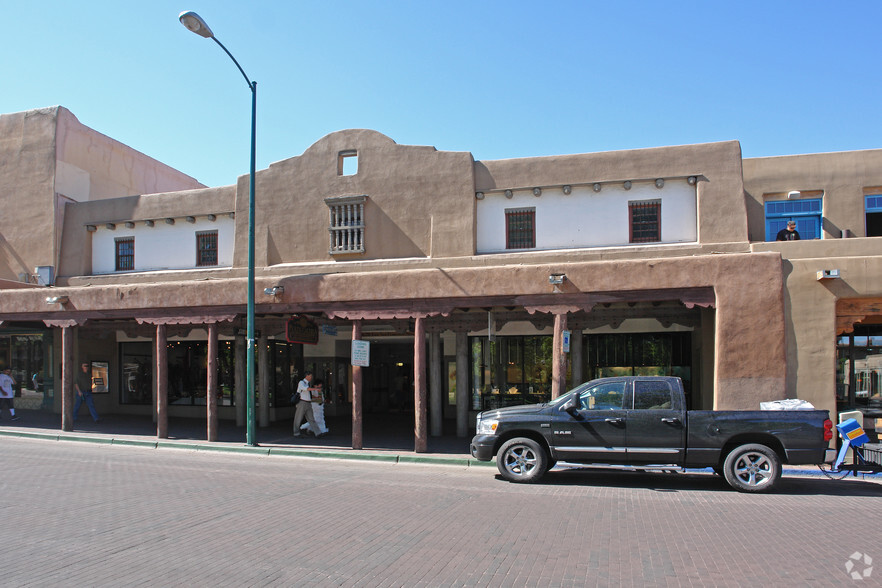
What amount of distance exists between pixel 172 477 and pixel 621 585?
837 cm

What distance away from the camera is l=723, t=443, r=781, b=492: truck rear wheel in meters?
10.3

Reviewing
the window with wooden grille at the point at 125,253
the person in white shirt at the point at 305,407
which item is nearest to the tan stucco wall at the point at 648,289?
→ the person in white shirt at the point at 305,407

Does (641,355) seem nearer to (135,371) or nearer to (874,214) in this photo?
(874,214)

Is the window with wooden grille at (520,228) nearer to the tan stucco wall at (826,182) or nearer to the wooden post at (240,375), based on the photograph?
the tan stucco wall at (826,182)

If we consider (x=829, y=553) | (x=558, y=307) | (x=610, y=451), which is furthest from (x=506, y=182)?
(x=829, y=553)

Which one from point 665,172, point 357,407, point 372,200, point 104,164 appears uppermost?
point 104,164

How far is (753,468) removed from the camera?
10336 mm

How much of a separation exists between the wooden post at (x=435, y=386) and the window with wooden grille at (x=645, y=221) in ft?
18.9

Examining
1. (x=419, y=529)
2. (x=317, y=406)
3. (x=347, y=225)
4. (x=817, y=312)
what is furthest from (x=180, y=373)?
(x=817, y=312)

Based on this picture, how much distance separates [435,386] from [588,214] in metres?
6.12

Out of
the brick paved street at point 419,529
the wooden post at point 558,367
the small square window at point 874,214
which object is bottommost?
the brick paved street at point 419,529

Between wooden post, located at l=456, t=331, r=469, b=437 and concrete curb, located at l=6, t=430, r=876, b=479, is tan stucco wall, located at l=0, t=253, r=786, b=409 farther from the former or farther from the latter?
wooden post, located at l=456, t=331, r=469, b=437

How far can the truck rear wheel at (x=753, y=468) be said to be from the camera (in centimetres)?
1026

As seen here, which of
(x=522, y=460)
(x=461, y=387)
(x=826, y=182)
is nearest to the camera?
(x=522, y=460)
